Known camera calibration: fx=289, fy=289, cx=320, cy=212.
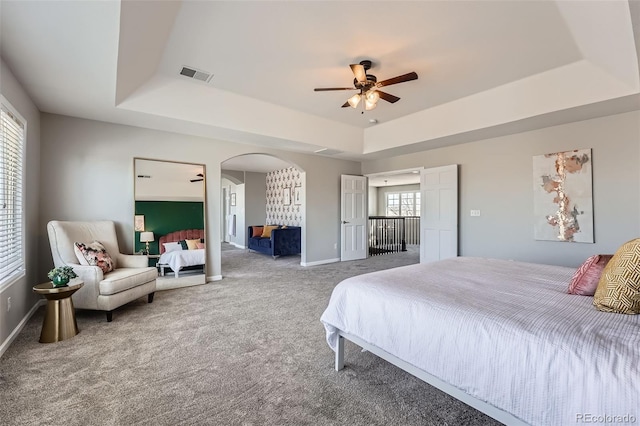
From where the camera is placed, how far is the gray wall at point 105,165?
3.68 m

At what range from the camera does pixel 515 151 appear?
4570 mm

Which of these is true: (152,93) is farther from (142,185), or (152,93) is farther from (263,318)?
(263,318)

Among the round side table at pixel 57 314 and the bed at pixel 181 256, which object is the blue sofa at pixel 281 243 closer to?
the bed at pixel 181 256

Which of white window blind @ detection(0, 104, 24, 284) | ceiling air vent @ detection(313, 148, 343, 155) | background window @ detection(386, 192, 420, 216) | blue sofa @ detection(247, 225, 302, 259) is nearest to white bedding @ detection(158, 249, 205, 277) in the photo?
white window blind @ detection(0, 104, 24, 284)

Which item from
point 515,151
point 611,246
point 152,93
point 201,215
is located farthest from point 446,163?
point 152,93

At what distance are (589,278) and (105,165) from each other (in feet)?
17.2

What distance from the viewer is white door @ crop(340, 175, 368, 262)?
6.72 m

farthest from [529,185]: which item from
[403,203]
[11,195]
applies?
[403,203]

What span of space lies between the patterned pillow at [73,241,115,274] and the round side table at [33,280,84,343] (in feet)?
1.86

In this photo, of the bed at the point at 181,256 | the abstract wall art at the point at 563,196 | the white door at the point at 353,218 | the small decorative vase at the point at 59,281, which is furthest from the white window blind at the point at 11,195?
the abstract wall art at the point at 563,196

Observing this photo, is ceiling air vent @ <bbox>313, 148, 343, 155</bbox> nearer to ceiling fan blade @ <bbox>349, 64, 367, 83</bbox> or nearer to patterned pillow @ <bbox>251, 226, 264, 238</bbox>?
ceiling fan blade @ <bbox>349, 64, 367, 83</bbox>

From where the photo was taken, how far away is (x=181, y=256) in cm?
452

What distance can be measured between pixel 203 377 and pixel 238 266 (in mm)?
4114

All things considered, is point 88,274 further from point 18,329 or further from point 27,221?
point 27,221
